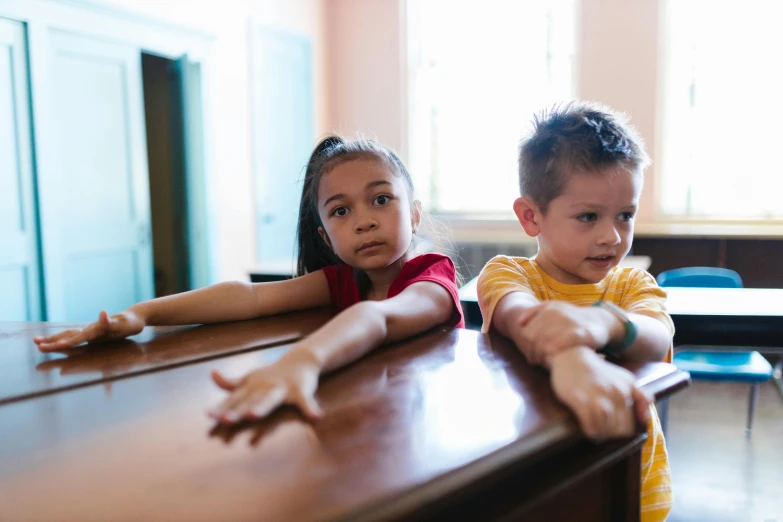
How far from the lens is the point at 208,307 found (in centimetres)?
123

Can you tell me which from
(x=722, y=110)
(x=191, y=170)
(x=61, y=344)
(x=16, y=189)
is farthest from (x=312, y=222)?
(x=722, y=110)

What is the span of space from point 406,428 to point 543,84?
17.4 feet

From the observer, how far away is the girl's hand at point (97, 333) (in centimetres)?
106

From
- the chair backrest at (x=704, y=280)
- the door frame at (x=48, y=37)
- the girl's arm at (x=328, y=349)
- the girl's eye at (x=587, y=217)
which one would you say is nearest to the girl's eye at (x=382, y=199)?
the girl's arm at (x=328, y=349)

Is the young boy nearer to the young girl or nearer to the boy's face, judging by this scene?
the boy's face

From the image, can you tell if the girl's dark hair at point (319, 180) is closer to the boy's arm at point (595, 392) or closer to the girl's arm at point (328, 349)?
the girl's arm at point (328, 349)

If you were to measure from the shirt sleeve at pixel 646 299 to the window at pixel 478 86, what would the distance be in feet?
14.4

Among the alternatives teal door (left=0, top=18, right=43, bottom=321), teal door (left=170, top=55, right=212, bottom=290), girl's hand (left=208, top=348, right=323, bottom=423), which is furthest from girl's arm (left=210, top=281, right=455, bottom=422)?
teal door (left=170, top=55, right=212, bottom=290)

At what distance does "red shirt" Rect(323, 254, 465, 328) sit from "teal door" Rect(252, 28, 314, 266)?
3.75m

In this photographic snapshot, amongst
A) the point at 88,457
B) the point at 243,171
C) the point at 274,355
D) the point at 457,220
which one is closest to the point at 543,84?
→ the point at 457,220

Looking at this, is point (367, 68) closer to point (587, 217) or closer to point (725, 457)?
point (725, 457)

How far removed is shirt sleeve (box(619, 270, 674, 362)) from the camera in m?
1.03

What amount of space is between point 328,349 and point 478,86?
5296 mm

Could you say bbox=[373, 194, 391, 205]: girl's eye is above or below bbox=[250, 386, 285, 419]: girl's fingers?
above
